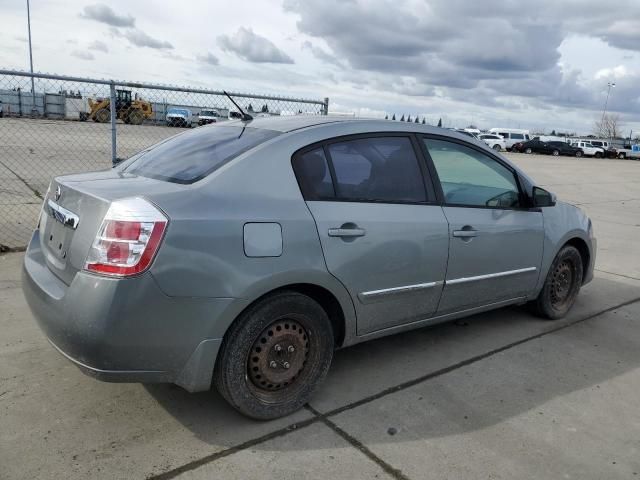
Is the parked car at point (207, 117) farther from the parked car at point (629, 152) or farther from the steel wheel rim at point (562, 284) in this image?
the parked car at point (629, 152)

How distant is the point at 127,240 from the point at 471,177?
8.37 ft

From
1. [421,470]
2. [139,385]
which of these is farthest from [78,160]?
[421,470]

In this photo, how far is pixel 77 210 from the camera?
108 inches

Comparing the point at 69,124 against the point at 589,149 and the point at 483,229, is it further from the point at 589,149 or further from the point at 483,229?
the point at 589,149

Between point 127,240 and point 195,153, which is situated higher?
point 195,153

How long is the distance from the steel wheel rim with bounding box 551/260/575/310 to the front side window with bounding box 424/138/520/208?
97 centimetres

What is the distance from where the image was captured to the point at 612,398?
3.48 m

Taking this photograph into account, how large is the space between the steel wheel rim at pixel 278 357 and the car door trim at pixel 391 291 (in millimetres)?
422

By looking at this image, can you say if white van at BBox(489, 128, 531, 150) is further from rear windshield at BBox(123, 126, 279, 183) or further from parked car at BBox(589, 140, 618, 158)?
rear windshield at BBox(123, 126, 279, 183)

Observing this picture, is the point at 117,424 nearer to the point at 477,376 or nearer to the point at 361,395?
the point at 361,395

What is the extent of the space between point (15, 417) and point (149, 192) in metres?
1.42

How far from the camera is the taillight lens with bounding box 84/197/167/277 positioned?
2.46 metres

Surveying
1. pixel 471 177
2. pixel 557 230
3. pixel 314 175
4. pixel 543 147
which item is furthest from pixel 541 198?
pixel 543 147

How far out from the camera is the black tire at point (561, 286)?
4.70 metres
